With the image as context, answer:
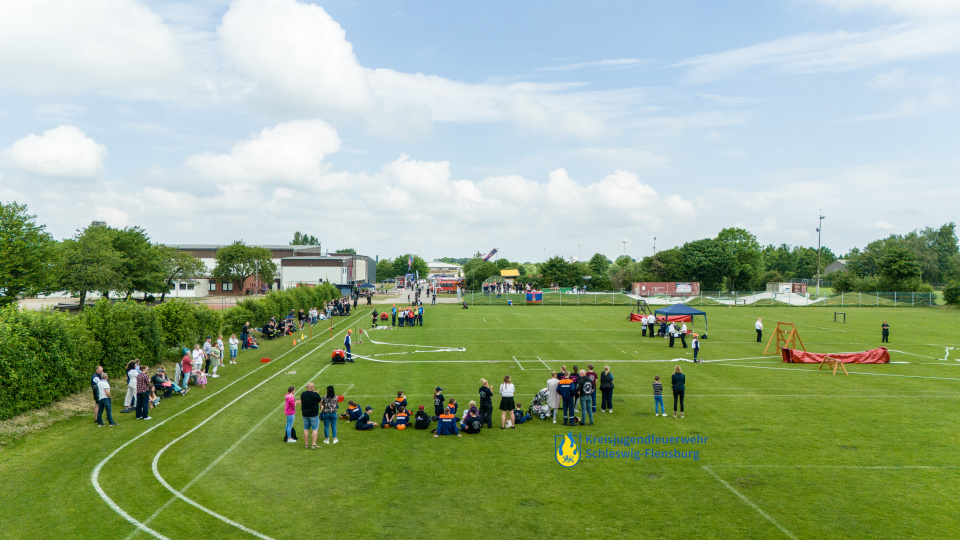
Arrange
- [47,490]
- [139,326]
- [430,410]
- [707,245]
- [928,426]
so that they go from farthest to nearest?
[707,245], [139,326], [430,410], [928,426], [47,490]

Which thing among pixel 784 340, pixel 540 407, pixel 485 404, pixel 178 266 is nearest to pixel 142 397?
pixel 485 404

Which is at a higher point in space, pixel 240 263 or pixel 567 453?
pixel 240 263

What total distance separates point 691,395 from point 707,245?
90.1 metres

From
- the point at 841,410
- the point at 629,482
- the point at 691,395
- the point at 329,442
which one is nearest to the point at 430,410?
the point at 329,442

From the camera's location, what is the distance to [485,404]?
15.6 metres

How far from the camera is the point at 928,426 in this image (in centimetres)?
1595

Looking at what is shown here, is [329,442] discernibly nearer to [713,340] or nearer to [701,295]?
[713,340]

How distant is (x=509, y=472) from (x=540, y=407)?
15.9 ft

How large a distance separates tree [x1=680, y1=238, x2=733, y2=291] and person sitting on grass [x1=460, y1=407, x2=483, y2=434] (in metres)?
95.4

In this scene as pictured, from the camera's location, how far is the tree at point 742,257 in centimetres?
10140

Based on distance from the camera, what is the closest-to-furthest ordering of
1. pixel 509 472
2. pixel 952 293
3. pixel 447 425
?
pixel 509 472 < pixel 447 425 < pixel 952 293

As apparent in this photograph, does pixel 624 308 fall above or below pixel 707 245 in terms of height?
below

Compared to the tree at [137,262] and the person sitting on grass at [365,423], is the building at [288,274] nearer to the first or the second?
the tree at [137,262]

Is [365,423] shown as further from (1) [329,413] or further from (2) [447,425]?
(2) [447,425]
